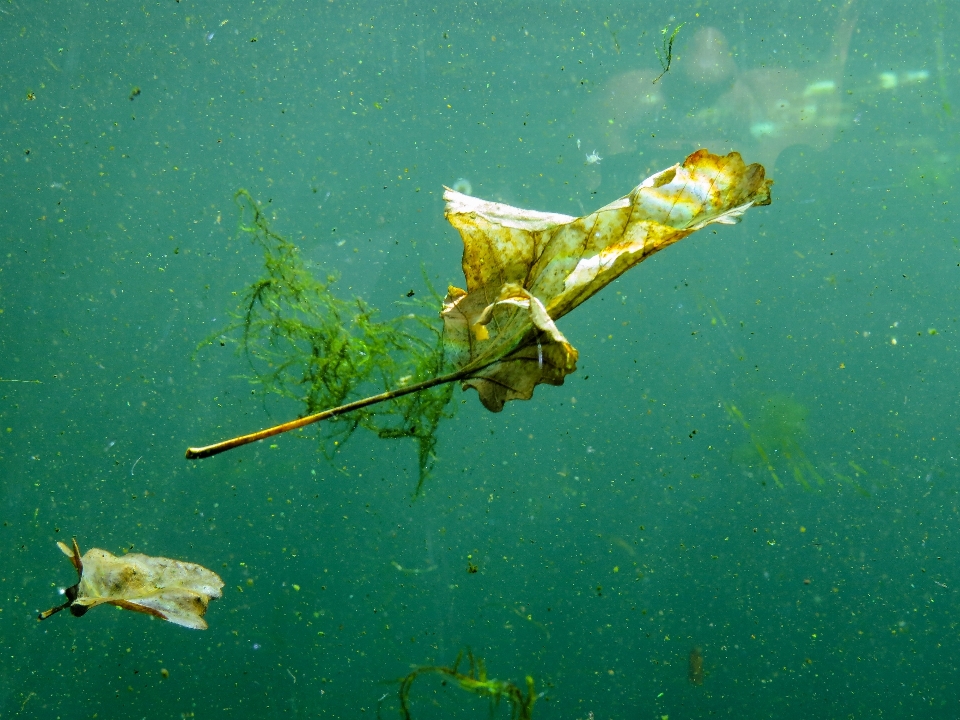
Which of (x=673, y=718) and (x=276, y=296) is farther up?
(x=276, y=296)

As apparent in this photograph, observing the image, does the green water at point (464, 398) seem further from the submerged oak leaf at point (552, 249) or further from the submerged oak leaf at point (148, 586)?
the submerged oak leaf at point (552, 249)

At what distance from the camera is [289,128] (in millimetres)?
1983

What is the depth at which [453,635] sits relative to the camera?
1.93 meters

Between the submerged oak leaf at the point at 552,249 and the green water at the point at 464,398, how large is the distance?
57cm

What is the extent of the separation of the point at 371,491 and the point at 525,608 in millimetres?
573

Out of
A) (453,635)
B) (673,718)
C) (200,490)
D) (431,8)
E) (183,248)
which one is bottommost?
(673,718)

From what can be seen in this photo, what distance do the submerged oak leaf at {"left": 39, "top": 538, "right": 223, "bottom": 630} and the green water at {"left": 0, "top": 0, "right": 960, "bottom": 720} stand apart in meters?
0.28

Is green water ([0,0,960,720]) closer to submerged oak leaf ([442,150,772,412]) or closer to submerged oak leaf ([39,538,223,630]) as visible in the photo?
submerged oak leaf ([39,538,223,630])

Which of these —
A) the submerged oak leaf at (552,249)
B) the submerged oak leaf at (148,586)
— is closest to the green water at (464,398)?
the submerged oak leaf at (148,586)

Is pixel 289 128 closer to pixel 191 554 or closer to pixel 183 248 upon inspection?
pixel 183 248

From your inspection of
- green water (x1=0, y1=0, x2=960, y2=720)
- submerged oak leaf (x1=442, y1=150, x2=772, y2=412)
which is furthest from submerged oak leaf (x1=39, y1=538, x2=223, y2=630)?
submerged oak leaf (x1=442, y1=150, x2=772, y2=412)

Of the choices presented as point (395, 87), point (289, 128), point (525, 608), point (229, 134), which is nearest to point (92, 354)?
point (229, 134)

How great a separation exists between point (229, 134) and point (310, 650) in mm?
1552

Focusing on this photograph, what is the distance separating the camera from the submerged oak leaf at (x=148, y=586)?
1.48 metres
